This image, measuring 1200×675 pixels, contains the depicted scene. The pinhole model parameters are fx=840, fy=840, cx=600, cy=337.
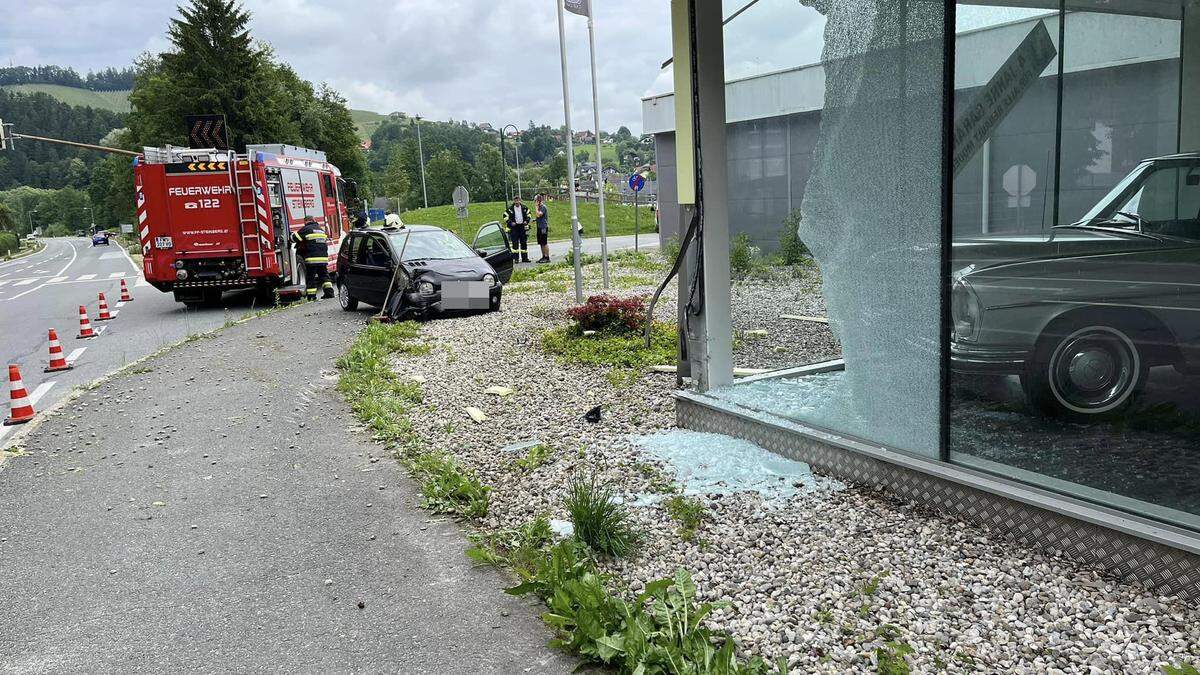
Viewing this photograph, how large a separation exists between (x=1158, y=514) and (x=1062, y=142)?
5.16ft

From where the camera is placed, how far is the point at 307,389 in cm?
901

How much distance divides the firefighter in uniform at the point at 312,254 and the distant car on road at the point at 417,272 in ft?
8.36

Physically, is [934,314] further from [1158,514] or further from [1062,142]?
[1158,514]

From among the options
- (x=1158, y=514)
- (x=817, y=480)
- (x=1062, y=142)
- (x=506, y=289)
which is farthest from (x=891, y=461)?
(x=506, y=289)

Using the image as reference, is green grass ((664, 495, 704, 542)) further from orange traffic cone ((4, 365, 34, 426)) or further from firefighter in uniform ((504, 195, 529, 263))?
firefighter in uniform ((504, 195, 529, 263))

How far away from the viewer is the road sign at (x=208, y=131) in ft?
63.0

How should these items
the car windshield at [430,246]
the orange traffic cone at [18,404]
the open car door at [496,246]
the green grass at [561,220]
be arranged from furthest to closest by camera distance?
the green grass at [561,220] < the open car door at [496,246] < the car windshield at [430,246] < the orange traffic cone at [18,404]

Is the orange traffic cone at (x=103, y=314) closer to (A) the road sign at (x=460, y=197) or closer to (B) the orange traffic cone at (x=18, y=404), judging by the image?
(B) the orange traffic cone at (x=18, y=404)

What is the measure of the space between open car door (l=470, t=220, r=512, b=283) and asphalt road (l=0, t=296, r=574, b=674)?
29.2 ft

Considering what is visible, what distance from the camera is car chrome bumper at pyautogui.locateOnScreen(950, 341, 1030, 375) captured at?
400 centimetres

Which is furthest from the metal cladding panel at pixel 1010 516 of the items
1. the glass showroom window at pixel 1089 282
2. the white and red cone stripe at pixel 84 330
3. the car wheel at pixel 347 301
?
the white and red cone stripe at pixel 84 330

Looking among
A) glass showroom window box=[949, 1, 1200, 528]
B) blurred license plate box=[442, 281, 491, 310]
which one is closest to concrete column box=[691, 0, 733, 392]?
glass showroom window box=[949, 1, 1200, 528]

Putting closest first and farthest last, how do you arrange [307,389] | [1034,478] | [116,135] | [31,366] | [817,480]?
[1034,478] < [817,480] < [307,389] < [31,366] < [116,135]

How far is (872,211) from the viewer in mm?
4512
